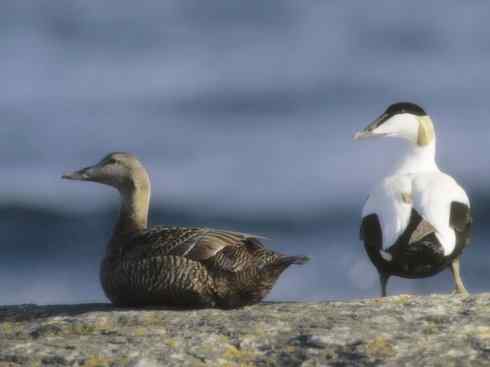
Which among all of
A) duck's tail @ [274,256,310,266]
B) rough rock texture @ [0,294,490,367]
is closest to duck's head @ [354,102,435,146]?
duck's tail @ [274,256,310,266]

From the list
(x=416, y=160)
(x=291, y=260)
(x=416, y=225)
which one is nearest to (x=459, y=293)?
(x=291, y=260)

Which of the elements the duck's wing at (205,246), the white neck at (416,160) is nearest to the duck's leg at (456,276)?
the white neck at (416,160)

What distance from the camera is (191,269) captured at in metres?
7.71

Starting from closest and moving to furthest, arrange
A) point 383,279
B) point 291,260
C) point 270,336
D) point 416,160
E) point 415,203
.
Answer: point 270,336 < point 291,260 < point 415,203 < point 383,279 < point 416,160

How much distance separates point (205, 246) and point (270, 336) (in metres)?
1.93

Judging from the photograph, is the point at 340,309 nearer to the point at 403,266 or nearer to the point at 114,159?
the point at 403,266

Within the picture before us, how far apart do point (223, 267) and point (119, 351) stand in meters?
2.15

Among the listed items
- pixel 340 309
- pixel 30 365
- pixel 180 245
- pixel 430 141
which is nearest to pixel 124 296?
pixel 180 245

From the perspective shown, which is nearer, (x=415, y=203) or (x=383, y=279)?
(x=415, y=203)

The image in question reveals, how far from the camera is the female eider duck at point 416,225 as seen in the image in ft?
29.2

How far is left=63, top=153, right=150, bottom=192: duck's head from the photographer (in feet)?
29.3

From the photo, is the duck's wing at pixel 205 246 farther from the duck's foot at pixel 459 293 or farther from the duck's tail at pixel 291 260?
the duck's foot at pixel 459 293

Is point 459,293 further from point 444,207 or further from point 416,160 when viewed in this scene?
point 416,160

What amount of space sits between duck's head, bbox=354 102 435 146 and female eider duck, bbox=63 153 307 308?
2.95 m
